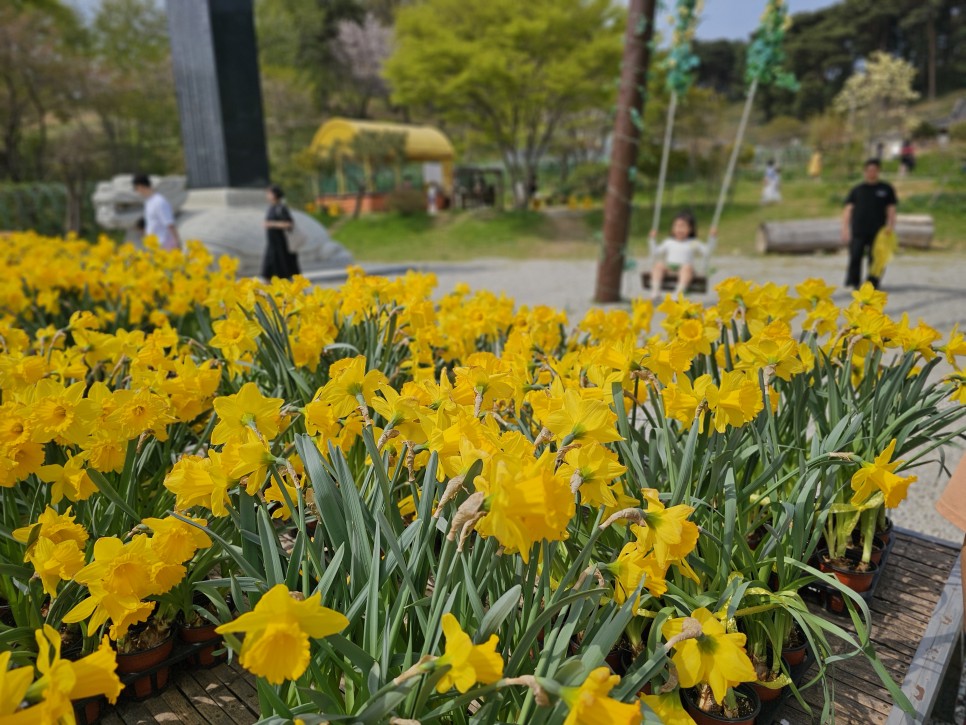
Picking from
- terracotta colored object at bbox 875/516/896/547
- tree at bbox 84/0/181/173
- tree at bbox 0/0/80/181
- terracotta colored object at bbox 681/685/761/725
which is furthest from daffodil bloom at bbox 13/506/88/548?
tree at bbox 84/0/181/173

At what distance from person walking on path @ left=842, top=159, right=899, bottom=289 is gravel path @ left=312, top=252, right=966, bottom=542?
0.65 meters

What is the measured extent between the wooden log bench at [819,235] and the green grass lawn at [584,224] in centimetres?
86

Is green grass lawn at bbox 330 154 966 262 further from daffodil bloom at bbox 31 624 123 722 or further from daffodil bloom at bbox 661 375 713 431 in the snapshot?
daffodil bloom at bbox 31 624 123 722

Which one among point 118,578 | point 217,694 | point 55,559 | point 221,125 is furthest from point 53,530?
point 221,125

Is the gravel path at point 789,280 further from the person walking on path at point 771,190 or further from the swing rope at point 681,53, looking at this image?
the person walking on path at point 771,190

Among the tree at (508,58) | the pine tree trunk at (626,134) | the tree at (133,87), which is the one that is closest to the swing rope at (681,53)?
the pine tree trunk at (626,134)

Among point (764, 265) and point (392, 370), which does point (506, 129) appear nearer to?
point (764, 265)

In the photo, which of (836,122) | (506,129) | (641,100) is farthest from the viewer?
(836,122)

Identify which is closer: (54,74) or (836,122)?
(54,74)

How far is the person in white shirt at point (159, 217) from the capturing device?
19.5 feet

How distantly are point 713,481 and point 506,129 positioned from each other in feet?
64.8

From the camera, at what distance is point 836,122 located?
27719 millimetres

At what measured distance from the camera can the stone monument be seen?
8.36 meters

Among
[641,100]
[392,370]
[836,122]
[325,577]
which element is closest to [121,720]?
[325,577]
